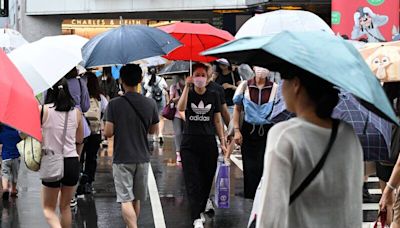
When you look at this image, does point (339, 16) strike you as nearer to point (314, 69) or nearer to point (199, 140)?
point (199, 140)

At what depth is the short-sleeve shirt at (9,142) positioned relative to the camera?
10.5 metres

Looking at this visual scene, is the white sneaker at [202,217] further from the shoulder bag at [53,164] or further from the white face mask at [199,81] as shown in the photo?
the shoulder bag at [53,164]

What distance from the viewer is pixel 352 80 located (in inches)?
126

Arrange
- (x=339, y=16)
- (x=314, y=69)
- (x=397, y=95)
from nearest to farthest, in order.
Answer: (x=314, y=69) → (x=397, y=95) → (x=339, y=16)

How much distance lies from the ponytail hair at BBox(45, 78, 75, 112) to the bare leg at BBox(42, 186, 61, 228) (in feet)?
2.44

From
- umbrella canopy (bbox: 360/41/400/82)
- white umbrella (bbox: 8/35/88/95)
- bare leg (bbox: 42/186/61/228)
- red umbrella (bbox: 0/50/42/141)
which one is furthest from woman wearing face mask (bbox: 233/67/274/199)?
red umbrella (bbox: 0/50/42/141)

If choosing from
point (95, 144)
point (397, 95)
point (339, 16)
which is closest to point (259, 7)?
point (339, 16)

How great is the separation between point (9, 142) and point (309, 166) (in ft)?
25.9

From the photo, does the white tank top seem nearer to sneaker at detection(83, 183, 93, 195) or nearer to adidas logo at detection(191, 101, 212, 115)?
adidas logo at detection(191, 101, 212, 115)

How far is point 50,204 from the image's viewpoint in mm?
7297

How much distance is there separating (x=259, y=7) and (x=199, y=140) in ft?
52.6

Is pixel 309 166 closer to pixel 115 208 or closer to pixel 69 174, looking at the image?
pixel 69 174

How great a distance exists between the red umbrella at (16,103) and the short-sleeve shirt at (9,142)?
21.6ft

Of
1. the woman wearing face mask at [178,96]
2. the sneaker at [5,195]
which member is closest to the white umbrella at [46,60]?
the sneaker at [5,195]
